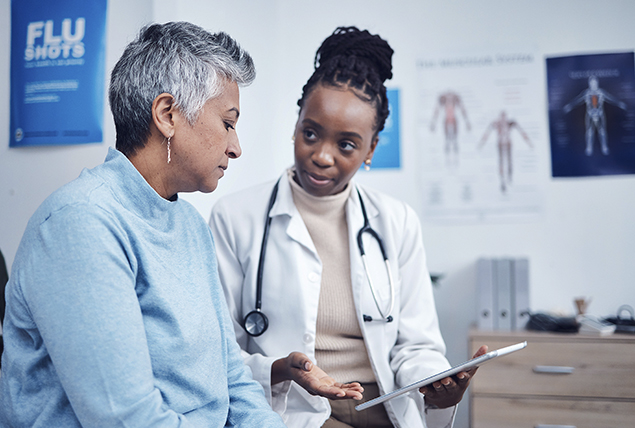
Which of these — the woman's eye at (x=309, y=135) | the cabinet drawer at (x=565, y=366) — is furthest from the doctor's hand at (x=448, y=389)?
the cabinet drawer at (x=565, y=366)

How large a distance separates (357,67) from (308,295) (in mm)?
615

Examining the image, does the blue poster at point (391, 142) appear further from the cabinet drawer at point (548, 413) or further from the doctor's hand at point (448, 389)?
the doctor's hand at point (448, 389)

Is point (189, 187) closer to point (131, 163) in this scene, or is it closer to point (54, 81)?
point (131, 163)

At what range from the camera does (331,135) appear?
1278 mm

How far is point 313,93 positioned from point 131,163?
0.58m

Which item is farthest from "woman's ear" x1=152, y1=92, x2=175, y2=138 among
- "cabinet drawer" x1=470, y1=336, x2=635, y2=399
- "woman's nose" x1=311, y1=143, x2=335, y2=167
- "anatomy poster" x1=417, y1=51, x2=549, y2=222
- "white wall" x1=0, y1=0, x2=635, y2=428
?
"anatomy poster" x1=417, y1=51, x2=549, y2=222

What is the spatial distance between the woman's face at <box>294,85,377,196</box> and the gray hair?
0.39 m

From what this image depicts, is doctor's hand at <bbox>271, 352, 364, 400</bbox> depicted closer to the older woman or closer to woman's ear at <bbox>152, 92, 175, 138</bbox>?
the older woman

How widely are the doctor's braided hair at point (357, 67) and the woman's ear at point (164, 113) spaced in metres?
0.52

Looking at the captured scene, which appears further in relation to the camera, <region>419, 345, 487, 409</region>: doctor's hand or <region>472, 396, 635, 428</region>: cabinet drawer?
<region>472, 396, 635, 428</region>: cabinet drawer

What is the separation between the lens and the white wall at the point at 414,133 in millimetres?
2463

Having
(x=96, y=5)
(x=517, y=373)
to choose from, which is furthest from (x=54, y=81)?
(x=517, y=373)

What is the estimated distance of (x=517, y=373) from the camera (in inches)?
83.7

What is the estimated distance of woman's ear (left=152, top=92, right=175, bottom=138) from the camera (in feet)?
2.87
